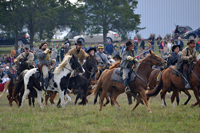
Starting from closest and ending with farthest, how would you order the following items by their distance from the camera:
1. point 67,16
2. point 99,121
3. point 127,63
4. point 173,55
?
point 99,121 → point 127,63 → point 173,55 → point 67,16

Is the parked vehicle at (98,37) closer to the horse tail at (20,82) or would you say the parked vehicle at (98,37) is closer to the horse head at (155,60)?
the horse tail at (20,82)

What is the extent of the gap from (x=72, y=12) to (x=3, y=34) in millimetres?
9462

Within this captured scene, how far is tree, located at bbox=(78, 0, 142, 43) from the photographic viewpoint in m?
35.1

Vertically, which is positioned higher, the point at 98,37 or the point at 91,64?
the point at 98,37

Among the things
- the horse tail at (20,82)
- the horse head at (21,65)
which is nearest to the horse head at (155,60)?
the horse tail at (20,82)

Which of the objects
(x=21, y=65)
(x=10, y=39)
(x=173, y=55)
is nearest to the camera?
(x=21, y=65)

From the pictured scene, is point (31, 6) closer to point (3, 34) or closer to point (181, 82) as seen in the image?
point (3, 34)

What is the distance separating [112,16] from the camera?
1375 inches

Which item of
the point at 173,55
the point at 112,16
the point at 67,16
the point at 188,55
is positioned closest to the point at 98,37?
the point at 112,16

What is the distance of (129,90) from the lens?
11.7 metres

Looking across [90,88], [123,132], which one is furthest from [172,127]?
[90,88]

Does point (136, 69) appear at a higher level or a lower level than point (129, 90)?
higher

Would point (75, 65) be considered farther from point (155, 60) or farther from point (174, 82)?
point (174, 82)

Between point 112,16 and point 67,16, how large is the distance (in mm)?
6171
